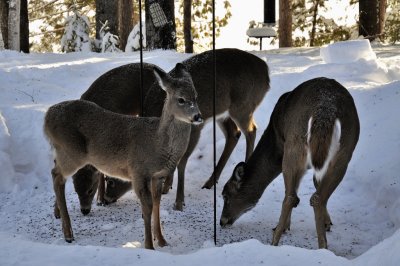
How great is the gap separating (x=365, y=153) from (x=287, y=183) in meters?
2.67

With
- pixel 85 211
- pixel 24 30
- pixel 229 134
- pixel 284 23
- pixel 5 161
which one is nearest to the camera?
pixel 85 211

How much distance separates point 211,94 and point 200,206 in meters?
1.49

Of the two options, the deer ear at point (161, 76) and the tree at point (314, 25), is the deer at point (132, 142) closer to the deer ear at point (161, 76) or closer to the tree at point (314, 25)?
the deer ear at point (161, 76)

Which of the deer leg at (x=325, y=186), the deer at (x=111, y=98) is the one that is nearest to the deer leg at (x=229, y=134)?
the deer at (x=111, y=98)

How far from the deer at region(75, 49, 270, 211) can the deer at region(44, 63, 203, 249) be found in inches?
36.9

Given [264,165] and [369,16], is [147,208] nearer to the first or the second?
[264,165]

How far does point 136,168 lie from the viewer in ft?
22.2

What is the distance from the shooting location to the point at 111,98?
27.5ft

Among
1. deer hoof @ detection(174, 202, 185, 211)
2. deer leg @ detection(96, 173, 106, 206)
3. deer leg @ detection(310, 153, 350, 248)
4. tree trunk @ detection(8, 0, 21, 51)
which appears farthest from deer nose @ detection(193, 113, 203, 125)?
tree trunk @ detection(8, 0, 21, 51)

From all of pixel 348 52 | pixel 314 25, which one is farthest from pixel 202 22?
pixel 348 52

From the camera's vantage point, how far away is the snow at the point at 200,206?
16.9 ft

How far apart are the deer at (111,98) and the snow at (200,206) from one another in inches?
10.2

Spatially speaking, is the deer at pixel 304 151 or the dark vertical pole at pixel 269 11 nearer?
the deer at pixel 304 151

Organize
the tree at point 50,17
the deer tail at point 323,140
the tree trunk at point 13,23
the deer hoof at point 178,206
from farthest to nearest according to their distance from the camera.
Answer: the tree at point 50,17, the tree trunk at point 13,23, the deer hoof at point 178,206, the deer tail at point 323,140
